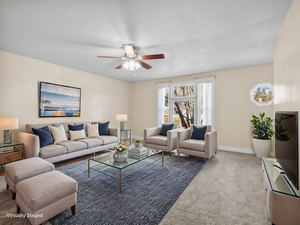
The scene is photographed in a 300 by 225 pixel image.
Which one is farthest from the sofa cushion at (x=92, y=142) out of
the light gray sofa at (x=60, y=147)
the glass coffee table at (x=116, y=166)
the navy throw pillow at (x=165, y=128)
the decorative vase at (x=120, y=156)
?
the navy throw pillow at (x=165, y=128)

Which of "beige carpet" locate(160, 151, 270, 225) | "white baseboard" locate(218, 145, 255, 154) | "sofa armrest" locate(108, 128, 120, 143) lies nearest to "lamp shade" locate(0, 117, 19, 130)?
"sofa armrest" locate(108, 128, 120, 143)

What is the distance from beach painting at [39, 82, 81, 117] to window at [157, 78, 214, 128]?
3.07 metres

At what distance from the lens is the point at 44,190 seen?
63.4 inches

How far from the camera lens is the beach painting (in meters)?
4.07

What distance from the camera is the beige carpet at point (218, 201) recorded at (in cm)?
178

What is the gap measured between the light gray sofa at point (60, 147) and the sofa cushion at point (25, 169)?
0.92 metres

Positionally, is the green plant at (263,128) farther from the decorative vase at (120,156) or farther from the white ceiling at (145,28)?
the decorative vase at (120,156)

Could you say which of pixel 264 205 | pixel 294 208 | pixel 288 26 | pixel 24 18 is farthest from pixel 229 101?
pixel 24 18

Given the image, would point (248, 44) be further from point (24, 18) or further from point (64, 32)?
point (24, 18)

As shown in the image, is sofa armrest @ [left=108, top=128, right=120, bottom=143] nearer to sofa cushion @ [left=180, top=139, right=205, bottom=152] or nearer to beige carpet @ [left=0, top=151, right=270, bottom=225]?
sofa cushion @ [left=180, top=139, right=205, bottom=152]

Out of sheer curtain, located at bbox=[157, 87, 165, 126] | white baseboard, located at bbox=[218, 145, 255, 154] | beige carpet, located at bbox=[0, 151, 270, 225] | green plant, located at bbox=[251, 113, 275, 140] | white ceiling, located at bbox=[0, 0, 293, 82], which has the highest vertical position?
white ceiling, located at bbox=[0, 0, 293, 82]

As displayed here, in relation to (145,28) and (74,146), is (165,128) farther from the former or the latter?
(145,28)

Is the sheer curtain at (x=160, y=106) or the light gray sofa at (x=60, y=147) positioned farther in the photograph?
the sheer curtain at (x=160, y=106)

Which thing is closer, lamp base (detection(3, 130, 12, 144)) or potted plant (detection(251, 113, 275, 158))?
lamp base (detection(3, 130, 12, 144))
